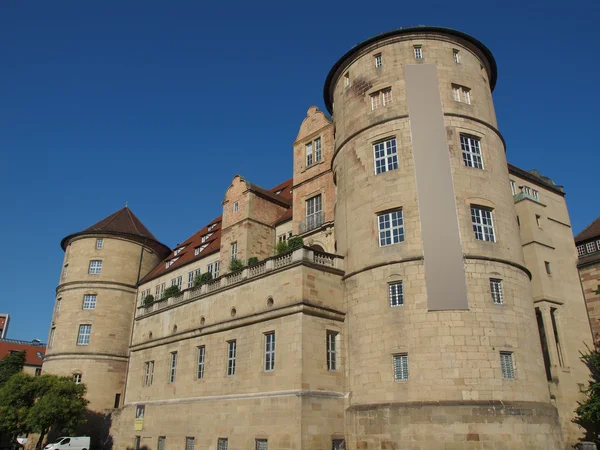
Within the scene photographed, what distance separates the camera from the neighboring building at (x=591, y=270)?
1228 inches

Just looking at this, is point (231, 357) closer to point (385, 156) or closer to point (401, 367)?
point (401, 367)

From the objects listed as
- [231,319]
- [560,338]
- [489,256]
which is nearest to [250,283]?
[231,319]

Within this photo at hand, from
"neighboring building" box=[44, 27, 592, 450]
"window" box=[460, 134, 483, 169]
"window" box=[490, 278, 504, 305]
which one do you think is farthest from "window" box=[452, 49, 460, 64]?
"window" box=[490, 278, 504, 305]

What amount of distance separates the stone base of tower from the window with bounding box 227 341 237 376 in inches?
344

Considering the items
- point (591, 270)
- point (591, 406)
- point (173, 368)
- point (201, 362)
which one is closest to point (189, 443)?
point (201, 362)

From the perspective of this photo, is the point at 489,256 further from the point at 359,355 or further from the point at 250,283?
the point at 250,283

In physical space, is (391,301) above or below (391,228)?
below

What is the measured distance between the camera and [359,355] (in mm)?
24297

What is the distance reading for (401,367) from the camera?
74.8 ft

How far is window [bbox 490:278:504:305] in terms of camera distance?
23375 mm

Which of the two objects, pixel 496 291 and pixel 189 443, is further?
pixel 189 443

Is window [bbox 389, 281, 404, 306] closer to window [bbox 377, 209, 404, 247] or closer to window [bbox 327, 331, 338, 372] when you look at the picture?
window [bbox 377, 209, 404, 247]

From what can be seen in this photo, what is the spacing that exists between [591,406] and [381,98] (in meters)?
18.8

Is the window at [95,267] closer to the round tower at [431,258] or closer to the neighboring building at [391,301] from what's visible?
the neighboring building at [391,301]
